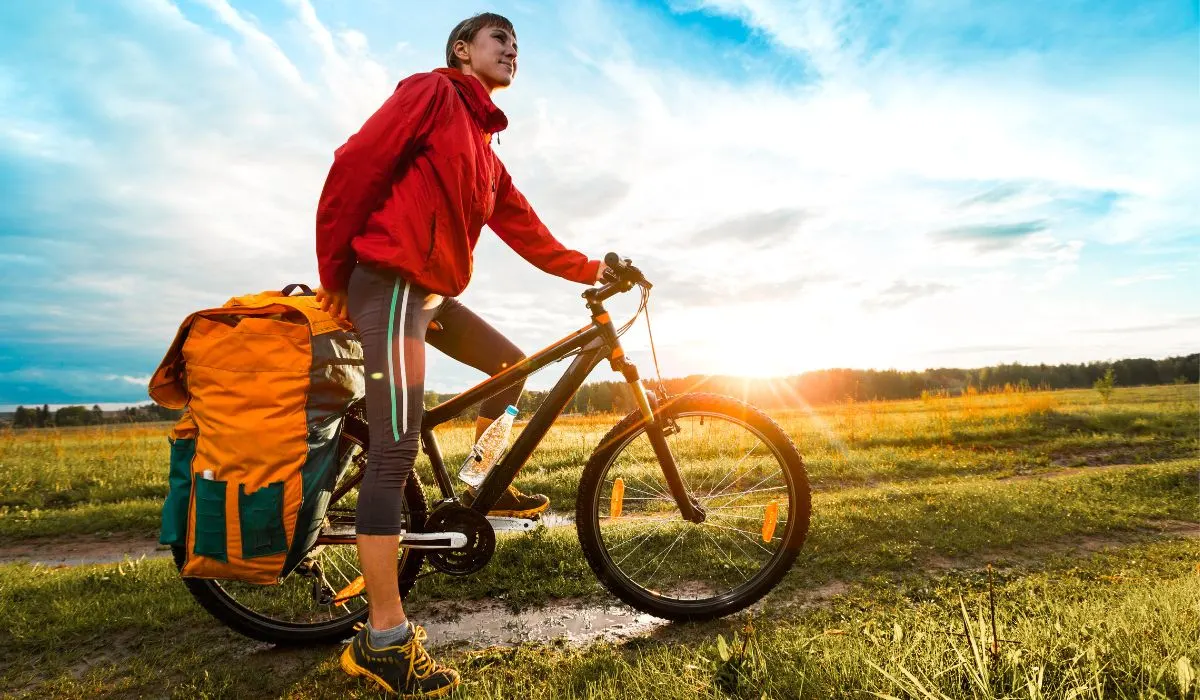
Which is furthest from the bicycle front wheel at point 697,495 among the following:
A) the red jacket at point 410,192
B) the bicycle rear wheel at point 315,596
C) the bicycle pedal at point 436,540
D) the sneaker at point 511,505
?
the red jacket at point 410,192

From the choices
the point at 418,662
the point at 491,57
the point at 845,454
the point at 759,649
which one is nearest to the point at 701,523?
the point at 759,649

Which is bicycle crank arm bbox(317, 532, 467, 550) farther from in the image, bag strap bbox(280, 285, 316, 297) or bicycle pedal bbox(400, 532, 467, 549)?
bag strap bbox(280, 285, 316, 297)

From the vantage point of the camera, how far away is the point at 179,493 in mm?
2582

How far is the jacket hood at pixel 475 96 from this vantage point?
2576mm

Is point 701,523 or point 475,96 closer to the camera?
point 475,96

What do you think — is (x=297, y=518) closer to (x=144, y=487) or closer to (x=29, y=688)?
(x=29, y=688)

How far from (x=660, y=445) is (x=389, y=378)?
1408mm

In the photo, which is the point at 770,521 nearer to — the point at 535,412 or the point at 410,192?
the point at 535,412

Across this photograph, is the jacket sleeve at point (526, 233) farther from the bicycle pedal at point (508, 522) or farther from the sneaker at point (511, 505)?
the bicycle pedal at point (508, 522)

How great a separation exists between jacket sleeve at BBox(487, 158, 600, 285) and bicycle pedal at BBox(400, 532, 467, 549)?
57.0 inches

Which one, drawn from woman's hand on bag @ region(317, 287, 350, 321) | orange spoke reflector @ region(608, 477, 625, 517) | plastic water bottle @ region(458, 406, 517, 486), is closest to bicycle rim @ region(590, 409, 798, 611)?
orange spoke reflector @ region(608, 477, 625, 517)

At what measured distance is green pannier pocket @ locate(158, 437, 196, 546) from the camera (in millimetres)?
2566

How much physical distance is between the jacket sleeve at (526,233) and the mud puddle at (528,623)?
1.79m

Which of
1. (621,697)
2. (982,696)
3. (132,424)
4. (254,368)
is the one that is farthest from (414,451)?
(132,424)
